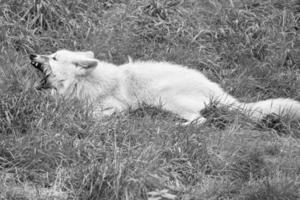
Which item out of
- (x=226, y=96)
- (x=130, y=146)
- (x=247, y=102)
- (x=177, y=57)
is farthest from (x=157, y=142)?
(x=177, y=57)

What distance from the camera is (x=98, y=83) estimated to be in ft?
23.7

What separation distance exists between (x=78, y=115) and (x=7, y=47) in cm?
220

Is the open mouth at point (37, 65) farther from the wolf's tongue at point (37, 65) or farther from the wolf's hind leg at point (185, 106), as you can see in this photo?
the wolf's hind leg at point (185, 106)

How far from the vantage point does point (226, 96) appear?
701 cm

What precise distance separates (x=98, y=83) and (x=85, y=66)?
0.82 feet

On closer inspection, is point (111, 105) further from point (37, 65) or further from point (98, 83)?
point (37, 65)

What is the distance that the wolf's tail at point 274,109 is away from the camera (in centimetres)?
675

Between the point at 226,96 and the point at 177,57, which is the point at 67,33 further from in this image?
the point at 226,96

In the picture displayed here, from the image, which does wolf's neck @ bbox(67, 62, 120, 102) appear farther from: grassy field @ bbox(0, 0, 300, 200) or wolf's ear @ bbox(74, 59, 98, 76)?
grassy field @ bbox(0, 0, 300, 200)

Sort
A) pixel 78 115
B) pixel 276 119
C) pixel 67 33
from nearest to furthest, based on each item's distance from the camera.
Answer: pixel 78 115 → pixel 276 119 → pixel 67 33

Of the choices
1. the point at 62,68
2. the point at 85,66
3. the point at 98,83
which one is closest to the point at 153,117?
the point at 98,83

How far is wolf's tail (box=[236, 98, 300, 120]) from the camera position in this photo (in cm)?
675

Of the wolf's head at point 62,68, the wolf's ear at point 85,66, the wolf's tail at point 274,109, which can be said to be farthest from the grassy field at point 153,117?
the wolf's ear at point 85,66

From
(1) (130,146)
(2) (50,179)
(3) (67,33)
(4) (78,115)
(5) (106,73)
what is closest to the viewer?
(2) (50,179)
